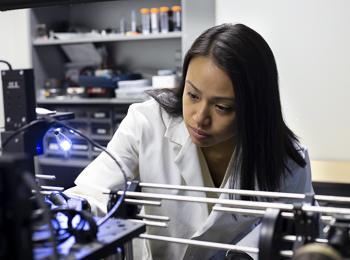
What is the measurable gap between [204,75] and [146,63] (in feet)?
7.12

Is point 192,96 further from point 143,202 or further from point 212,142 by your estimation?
point 143,202

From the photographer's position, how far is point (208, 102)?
106cm

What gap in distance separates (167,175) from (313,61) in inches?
51.9

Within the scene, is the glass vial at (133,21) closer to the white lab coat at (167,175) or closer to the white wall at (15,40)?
the white wall at (15,40)

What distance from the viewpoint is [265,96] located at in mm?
1124

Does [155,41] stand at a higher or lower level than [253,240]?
higher

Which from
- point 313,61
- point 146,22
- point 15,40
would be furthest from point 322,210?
point 15,40

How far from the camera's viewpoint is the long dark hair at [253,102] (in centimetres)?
107

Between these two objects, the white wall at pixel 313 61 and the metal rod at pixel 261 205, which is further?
the white wall at pixel 313 61

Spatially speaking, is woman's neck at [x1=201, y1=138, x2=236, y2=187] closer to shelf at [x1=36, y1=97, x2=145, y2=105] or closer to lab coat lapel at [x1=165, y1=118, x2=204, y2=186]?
lab coat lapel at [x1=165, y1=118, x2=204, y2=186]

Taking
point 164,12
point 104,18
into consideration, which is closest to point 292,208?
point 164,12

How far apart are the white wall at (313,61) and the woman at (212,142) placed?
42.5 inches

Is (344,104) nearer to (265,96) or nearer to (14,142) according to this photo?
(265,96)

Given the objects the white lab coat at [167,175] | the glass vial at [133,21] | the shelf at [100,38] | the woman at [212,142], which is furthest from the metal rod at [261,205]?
the glass vial at [133,21]
